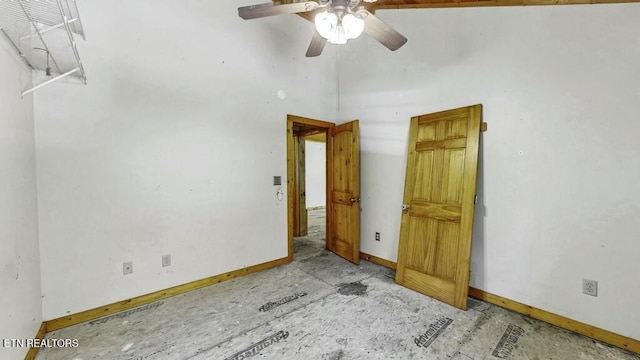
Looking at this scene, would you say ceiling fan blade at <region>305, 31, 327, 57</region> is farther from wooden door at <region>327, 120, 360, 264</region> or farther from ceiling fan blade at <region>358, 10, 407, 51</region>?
wooden door at <region>327, 120, 360, 264</region>

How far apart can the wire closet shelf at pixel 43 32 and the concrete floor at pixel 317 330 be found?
75.6 inches

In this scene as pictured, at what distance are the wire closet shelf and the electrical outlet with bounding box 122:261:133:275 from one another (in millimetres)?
1533

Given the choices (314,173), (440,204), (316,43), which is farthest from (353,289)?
(314,173)

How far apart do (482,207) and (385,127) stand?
1.51 meters

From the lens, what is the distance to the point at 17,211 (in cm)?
166

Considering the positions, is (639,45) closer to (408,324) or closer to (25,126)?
(408,324)

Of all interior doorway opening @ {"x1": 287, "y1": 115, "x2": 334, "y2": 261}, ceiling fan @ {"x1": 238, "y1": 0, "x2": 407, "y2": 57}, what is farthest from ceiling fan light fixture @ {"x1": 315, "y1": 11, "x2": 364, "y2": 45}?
interior doorway opening @ {"x1": 287, "y1": 115, "x2": 334, "y2": 261}

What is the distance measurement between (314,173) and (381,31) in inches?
267

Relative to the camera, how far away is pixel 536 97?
2.24 metres

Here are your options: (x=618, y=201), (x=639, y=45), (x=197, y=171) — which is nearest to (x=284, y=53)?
(x=197, y=171)

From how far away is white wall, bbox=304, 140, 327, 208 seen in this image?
27.5 feet

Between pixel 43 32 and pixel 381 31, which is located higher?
pixel 381 31

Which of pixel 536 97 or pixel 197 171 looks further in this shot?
pixel 197 171

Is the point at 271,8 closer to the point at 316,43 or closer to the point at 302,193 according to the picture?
the point at 316,43
